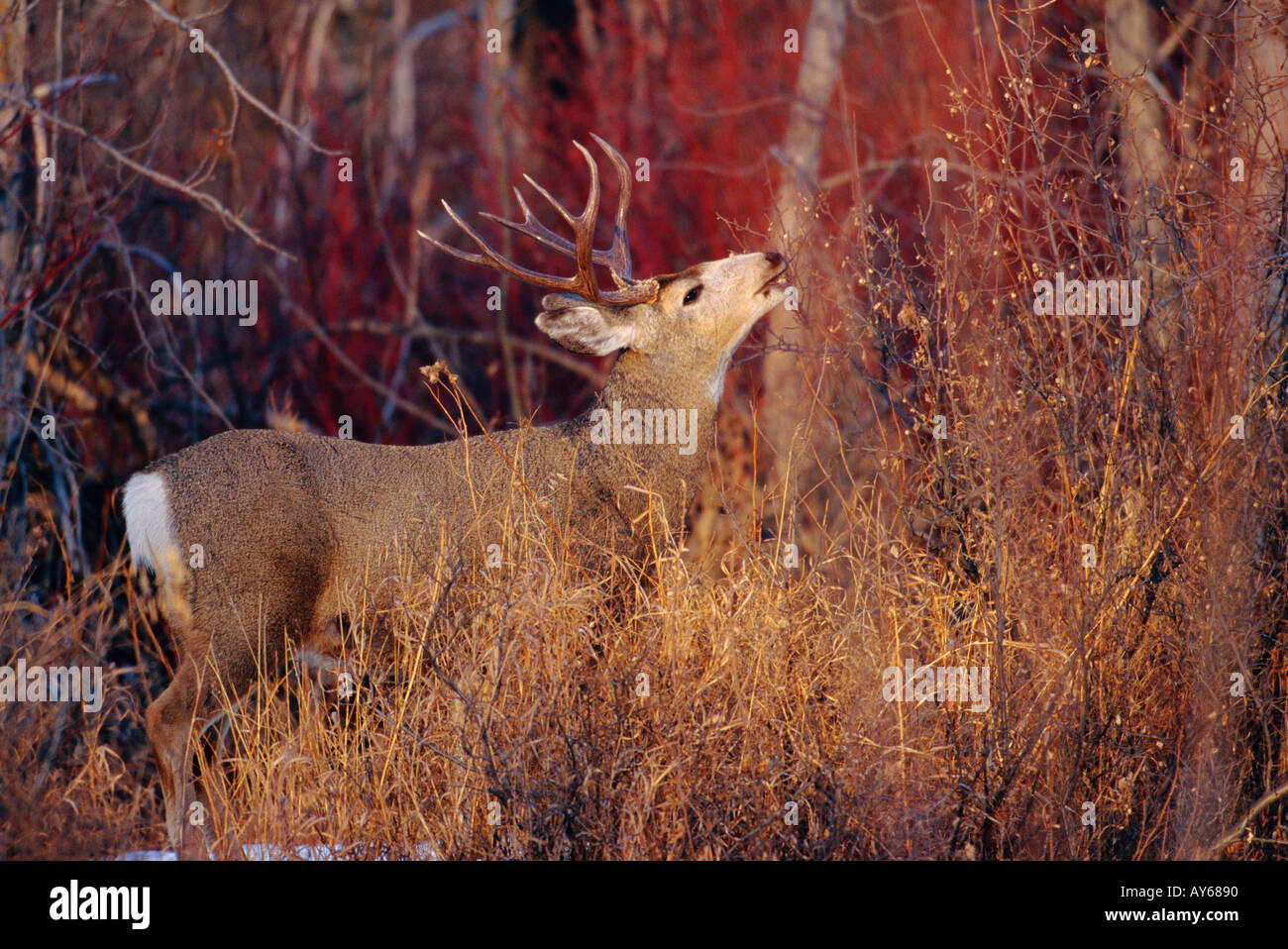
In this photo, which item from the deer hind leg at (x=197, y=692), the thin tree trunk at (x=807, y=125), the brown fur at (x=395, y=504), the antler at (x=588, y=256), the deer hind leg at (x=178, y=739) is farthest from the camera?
the thin tree trunk at (x=807, y=125)

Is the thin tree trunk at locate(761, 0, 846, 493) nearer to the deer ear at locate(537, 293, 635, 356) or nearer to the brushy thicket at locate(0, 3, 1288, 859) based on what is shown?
the brushy thicket at locate(0, 3, 1288, 859)

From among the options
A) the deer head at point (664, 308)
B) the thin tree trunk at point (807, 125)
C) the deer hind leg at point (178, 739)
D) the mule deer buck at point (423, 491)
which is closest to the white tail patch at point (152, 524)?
the mule deer buck at point (423, 491)

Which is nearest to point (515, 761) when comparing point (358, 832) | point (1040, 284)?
point (358, 832)

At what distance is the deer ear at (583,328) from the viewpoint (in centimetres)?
647

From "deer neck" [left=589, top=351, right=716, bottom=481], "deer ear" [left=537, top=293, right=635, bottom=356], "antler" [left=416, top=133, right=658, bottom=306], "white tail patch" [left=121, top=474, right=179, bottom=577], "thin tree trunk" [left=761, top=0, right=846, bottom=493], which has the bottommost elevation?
"white tail patch" [left=121, top=474, right=179, bottom=577]

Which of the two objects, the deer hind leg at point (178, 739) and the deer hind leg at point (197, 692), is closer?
the deer hind leg at point (178, 739)

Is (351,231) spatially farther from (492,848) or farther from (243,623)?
(492,848)

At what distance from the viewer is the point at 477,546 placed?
578 cm

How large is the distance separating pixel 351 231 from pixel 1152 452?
893 centimetres

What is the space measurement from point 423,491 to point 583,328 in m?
1.14

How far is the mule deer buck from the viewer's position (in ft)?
18.4

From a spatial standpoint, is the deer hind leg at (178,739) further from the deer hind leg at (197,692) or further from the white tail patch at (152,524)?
the white tail patch at (152,524)

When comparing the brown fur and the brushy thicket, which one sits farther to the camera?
the brown fur

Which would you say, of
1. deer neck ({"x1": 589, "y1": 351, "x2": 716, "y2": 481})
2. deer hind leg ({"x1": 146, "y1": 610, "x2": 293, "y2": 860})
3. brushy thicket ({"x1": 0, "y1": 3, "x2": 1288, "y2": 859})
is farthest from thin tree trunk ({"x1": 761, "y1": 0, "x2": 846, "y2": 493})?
deer hind leg ({"x1": 146, "y1": 610, "x2": 293, "y2": 860})
